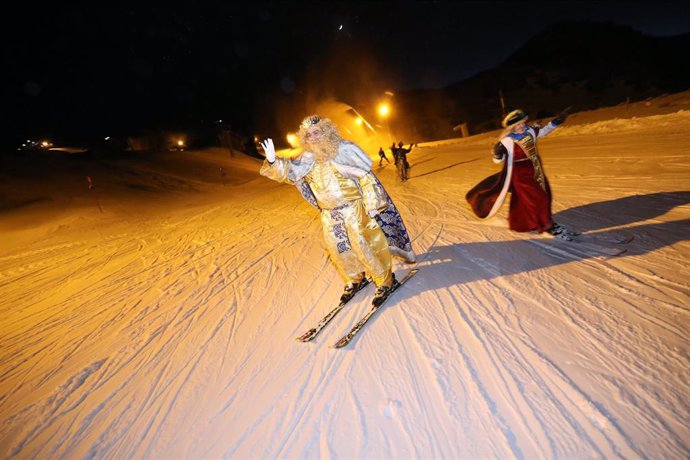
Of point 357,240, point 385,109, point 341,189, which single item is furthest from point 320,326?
point 385,109

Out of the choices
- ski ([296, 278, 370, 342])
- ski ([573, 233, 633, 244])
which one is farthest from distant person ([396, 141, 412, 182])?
ski ([296, 278, 370, 342])

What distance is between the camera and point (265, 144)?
3391 millimetres

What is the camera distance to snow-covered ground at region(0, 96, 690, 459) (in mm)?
2188

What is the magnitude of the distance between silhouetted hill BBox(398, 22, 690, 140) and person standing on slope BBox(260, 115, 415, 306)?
100 ft

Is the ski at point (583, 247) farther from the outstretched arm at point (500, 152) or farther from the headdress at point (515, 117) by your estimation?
the headdress at point (515, 117)

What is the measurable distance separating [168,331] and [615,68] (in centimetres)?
6461

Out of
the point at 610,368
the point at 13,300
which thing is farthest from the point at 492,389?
the point at 13,300

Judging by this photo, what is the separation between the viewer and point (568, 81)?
4503 centimetres

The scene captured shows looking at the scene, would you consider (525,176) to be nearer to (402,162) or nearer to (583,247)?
(583,247)

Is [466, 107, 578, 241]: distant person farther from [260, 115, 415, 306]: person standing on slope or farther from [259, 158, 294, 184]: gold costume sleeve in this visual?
[259, 158, 294, 184]: gold costume sleeve

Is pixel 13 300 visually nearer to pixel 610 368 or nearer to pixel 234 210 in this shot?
pixel 234 210

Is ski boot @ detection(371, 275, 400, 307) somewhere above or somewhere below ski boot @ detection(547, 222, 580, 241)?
above

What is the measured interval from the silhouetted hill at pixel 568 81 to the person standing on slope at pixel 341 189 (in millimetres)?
30508

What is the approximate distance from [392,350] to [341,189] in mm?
1725
